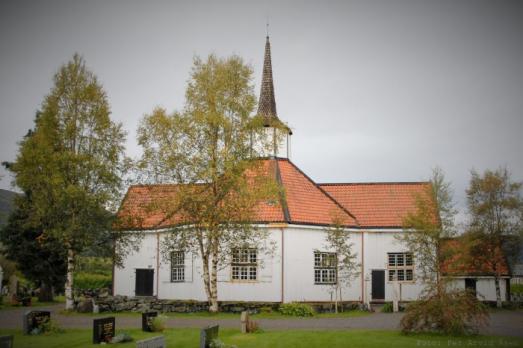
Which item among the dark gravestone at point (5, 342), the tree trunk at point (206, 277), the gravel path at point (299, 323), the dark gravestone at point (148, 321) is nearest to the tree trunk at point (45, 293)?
the gravel path at point (299, 323)

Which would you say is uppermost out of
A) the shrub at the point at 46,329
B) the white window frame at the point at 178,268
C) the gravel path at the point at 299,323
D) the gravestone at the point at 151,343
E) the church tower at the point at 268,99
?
the church tower at the point at 268,99

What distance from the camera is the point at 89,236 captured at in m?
30.6

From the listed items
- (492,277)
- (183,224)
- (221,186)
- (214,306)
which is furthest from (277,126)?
(492,277)

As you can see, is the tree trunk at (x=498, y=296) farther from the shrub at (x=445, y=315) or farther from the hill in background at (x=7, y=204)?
the hill in background at (x=7, y=204)

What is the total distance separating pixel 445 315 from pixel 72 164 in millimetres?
20247

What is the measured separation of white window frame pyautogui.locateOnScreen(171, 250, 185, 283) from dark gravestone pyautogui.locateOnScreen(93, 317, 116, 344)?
14481 mm

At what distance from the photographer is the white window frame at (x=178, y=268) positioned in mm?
35156

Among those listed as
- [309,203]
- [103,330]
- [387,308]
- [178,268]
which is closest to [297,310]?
[387,308]

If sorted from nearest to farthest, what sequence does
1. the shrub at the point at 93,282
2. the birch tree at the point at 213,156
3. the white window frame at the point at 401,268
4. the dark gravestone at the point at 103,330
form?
the dark gravestone at the point at 103,330 < the birch tree at the point at 213,156 < the white window frame at the point at 401,268 < the shrub at the point at 93,282

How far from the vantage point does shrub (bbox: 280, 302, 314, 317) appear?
98.1 ft

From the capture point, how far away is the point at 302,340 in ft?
64.7

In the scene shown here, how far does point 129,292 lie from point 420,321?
2210cm

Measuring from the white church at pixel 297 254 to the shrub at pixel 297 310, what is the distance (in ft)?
6.28

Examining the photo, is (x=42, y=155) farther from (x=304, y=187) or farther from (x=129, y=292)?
(x=304, y=187)
